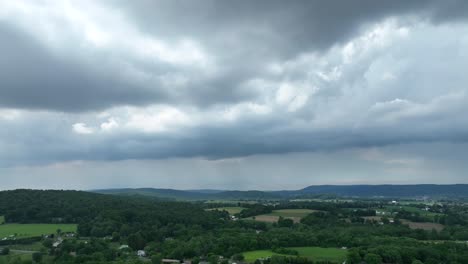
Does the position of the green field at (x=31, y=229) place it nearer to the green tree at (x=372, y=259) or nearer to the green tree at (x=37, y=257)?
the green tree at (x=37, y=257)

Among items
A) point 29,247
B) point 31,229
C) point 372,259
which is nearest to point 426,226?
point 372,259

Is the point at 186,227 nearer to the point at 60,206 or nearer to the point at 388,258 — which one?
the point at 60,206

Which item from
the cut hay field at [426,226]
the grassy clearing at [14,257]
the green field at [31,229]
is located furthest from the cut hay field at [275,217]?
the grassy clearing at [14,257]

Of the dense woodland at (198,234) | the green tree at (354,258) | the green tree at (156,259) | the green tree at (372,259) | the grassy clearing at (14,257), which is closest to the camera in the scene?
the grassy clearing at (14,257)

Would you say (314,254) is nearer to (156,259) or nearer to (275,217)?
(156,259)

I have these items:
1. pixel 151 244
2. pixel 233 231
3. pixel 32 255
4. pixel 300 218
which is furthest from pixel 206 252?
pixel 300 218

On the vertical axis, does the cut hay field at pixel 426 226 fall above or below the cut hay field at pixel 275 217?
below
